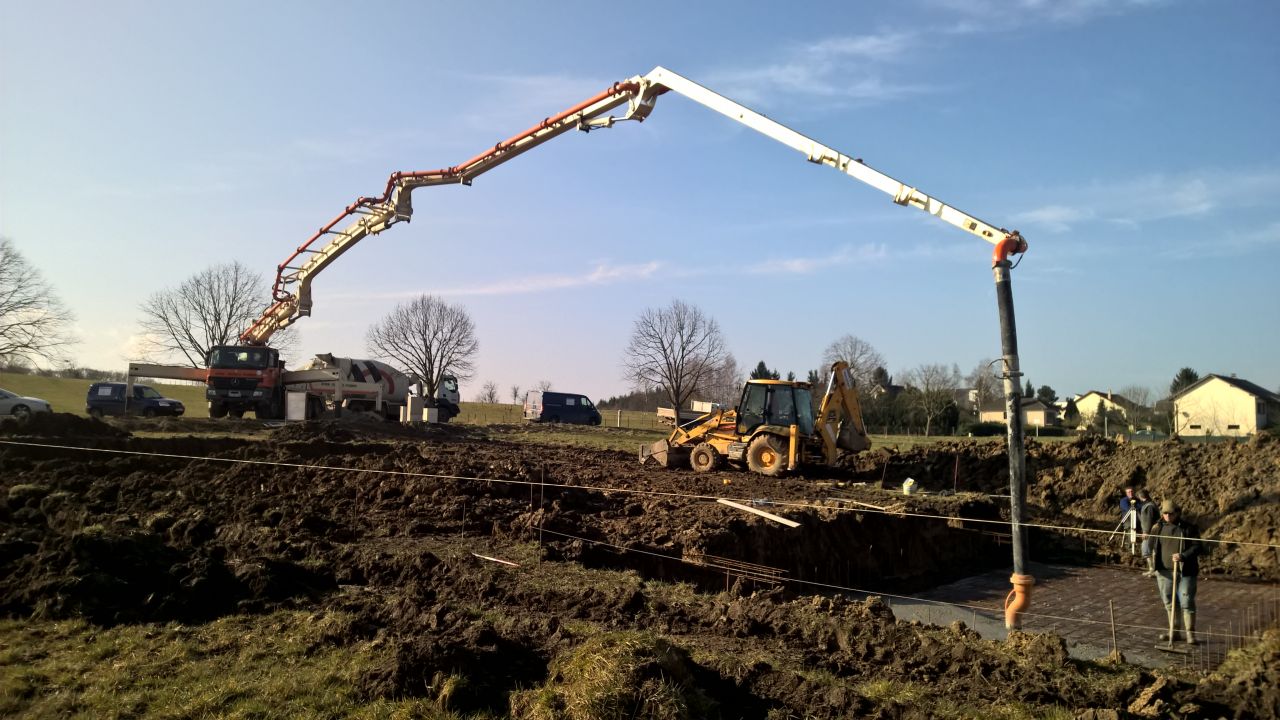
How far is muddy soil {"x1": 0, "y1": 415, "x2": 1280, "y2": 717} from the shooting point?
5.31 meters

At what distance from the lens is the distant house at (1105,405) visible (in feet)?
151

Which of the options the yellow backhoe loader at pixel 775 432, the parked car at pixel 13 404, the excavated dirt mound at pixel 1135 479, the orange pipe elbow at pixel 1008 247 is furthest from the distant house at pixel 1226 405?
the parked car at pixel 13 404

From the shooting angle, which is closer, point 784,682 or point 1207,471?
point 784,682

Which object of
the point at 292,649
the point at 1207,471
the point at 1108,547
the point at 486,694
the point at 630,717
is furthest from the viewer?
the point at 1207,471

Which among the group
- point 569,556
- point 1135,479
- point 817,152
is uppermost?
point 817,152

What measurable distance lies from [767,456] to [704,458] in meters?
1.71

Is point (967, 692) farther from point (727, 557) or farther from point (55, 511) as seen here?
point (55, 511)

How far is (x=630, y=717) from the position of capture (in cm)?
440

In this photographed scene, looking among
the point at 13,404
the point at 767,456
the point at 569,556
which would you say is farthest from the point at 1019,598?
the point at 13,404

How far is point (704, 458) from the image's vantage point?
62.4 ft

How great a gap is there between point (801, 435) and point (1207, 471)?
8373 mm

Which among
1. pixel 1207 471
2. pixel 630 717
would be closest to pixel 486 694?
pixel 630 717

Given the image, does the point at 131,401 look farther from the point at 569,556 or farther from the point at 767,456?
the point at 569,556

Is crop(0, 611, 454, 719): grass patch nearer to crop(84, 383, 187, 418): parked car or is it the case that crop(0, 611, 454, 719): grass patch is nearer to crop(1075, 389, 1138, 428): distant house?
crop(84, 383, 187, 418): parked car
